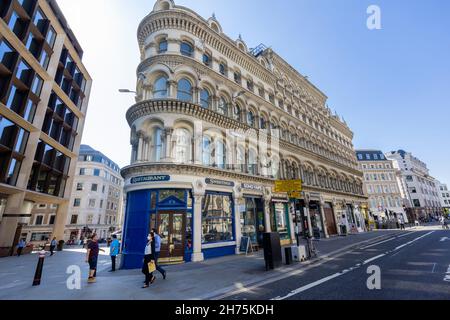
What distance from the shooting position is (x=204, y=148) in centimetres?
1652

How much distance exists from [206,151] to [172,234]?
6763 millimetres

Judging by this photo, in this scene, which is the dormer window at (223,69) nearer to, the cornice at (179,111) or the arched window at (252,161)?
the cornice at (179,111)

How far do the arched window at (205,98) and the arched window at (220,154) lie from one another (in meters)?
3.29

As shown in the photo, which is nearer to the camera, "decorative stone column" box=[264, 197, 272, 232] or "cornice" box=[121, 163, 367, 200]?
"cornice" box=[121, 163, 367, 200]

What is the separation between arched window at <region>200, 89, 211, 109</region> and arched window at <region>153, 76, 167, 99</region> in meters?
3.21

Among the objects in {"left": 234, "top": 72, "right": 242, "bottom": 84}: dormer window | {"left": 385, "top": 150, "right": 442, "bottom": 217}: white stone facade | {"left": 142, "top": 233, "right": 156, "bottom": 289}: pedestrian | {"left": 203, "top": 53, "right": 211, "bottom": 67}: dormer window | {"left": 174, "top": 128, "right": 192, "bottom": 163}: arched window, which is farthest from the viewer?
{"left": 385, "top": 150, "right": 442, "bottom": 217}: white stone facade

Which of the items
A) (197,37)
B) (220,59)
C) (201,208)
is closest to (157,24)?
(197,37)

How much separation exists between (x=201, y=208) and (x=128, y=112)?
30.4ft

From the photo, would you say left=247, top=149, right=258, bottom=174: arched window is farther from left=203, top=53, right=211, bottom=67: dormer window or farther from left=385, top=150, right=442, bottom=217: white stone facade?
left=385, top=150, right=442, bottom=217: white stone facade

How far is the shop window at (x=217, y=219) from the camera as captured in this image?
580 inches

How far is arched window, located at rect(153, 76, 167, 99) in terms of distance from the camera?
1573cm

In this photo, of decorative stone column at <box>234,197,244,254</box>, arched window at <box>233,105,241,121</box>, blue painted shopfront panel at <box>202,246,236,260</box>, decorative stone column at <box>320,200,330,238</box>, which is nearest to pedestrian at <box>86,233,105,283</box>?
blue painted shopfront panel at <box>202,246,236,260</box>

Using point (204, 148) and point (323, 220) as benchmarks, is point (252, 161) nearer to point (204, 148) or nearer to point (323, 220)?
point (204, 148)

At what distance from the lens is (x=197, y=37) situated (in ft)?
60.3
